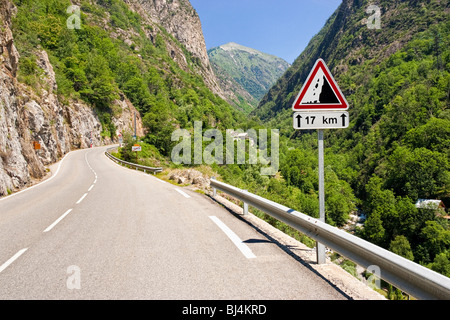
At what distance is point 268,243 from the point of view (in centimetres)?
473

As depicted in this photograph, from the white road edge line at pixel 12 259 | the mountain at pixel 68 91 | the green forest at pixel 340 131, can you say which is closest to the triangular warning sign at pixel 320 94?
the green forest at pixel 340 131

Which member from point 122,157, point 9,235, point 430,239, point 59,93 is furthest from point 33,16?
point 430,239

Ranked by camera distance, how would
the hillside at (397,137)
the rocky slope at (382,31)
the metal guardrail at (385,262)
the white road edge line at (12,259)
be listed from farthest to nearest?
the rocky slope at (382,31) → the hillside at (397,137) → the white road edge line at (12,259) → the metal guardrail at (385,262)

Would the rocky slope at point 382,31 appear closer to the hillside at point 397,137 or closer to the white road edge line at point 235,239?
the hillside at point 397,137

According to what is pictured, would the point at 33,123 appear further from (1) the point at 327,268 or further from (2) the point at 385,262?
(2) the point at 385,262

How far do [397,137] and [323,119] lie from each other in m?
81.3

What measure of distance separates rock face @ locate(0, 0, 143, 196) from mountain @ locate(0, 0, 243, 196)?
84 mm

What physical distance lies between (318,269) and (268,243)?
1.24m

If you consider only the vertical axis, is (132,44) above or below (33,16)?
above

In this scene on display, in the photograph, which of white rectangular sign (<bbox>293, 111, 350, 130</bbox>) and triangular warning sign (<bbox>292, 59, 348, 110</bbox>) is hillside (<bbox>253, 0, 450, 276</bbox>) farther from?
triangular warning sign (<bbox>292, 59, 348, 110</bbox>)

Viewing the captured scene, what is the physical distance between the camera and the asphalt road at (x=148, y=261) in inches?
122

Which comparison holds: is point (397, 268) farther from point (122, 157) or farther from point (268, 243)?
point (122, 157)

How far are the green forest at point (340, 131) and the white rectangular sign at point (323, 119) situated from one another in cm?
410

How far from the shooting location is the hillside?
3862cm
